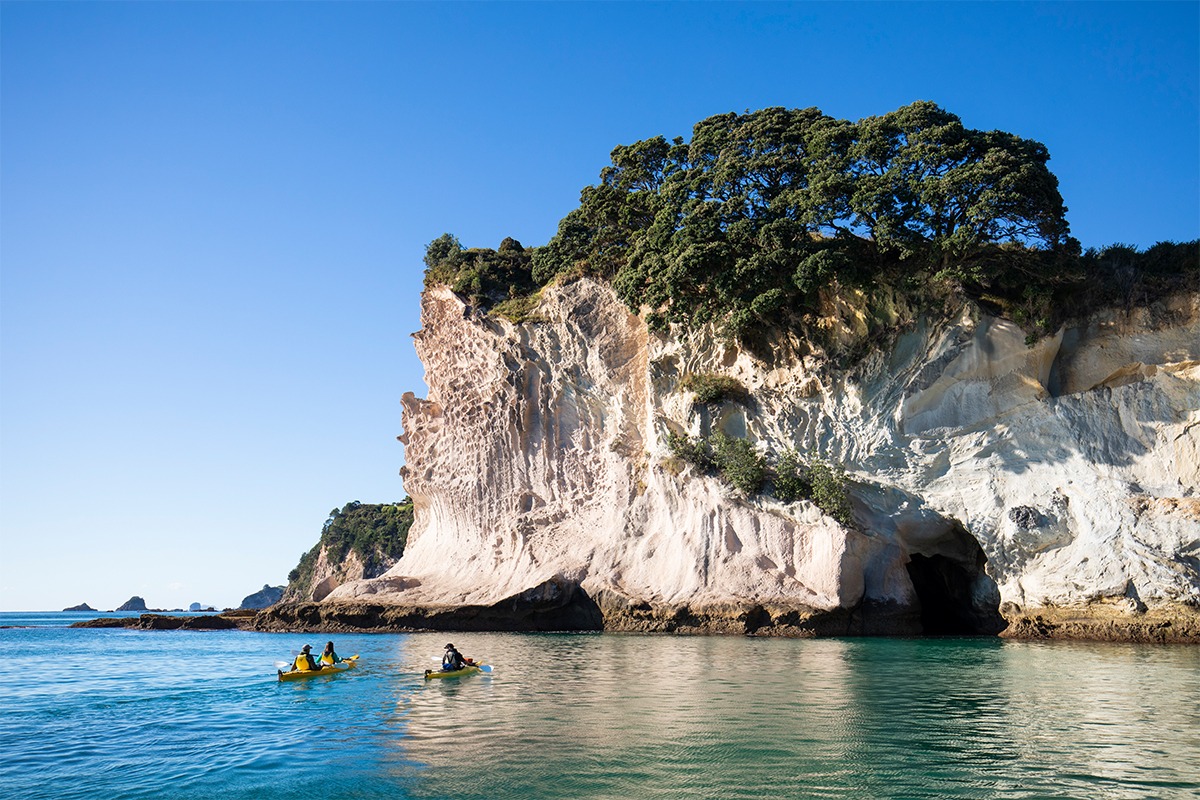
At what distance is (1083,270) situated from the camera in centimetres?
3056

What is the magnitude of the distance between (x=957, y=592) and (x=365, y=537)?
66200mm

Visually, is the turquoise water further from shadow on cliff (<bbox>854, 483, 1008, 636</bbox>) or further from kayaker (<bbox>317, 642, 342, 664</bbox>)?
shadow on cliff (<bbox>854, 483, 1008, 636</bbox>)

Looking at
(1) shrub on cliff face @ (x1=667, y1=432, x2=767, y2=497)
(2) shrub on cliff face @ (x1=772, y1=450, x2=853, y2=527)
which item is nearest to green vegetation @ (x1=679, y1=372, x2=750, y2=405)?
(1) shrub on cliff face @ (x1=667, y1=432, x2=767, y2=497)

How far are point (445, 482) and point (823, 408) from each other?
19.9m

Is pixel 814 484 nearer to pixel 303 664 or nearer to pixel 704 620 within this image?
pixel 704 620

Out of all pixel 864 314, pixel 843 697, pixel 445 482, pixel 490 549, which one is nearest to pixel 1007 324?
pixel 864 314

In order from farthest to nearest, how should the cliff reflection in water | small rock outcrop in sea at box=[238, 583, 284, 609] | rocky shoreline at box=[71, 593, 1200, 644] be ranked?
small rock outcrop in sea at box=[238, 583, 284, 609], rocky shoreline at box=[71, 593, 1200, 644], the cliff reflection in water

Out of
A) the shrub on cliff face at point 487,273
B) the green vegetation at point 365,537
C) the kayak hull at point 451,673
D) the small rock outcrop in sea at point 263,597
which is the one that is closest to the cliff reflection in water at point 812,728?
the kayak hull at point 451,673

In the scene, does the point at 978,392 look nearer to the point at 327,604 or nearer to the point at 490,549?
the point at 490,549

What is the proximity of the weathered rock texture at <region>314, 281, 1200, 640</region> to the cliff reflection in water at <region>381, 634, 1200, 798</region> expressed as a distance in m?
6.07

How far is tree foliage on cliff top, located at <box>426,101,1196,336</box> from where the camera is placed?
29.6 m

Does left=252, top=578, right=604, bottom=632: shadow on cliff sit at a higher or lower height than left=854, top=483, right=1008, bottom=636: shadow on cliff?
lower

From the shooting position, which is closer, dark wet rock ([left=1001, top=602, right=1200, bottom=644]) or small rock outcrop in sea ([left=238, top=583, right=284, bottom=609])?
dark wet rock ([left=1001, top=602, right=1200, bottom=644])

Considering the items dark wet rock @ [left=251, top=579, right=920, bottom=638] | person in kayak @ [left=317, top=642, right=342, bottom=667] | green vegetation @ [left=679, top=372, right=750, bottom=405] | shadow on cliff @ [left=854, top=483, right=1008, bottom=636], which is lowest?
person in kayak @ [left=317, top=642, right=342, bottom=667]
